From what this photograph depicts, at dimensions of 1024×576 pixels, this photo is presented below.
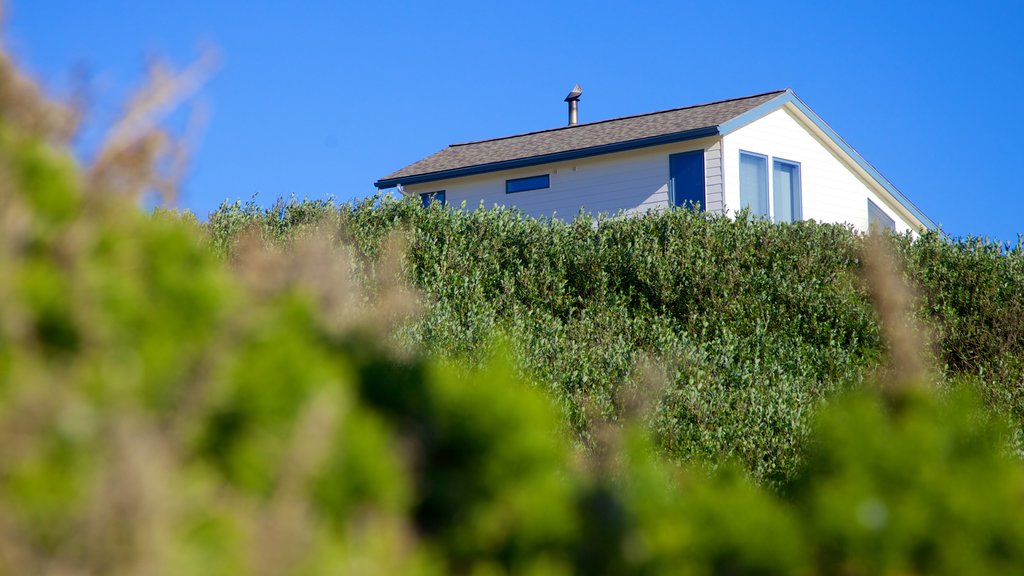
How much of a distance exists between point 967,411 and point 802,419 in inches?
221

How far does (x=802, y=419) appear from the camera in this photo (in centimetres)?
818

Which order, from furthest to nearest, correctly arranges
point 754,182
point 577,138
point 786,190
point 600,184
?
1. point 577,138
2. point 786,190
3. point 600,184
4. point 754,182

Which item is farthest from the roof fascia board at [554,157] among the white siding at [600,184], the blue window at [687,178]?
the blue window at [687,178]

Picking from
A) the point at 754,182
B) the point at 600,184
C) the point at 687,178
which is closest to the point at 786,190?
the point at 754,182

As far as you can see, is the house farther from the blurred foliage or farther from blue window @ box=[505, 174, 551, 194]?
the blurred foliage

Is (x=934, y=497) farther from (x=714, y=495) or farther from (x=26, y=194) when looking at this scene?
(x=26, y=194)

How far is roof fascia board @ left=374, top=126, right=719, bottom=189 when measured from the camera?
19656mm

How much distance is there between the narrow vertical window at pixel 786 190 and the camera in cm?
2145

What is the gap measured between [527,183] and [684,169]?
3.79 metres

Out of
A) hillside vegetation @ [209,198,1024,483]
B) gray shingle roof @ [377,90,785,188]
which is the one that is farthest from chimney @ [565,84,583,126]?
hillside vegetation @ [209,198,1024,483]

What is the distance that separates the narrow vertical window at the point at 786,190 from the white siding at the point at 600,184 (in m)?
2.27

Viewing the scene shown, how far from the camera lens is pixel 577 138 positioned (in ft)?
74.2

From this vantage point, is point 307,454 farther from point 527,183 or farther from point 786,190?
point 786,190

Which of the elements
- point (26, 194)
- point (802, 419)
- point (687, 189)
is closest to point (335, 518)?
point (26, 194)
